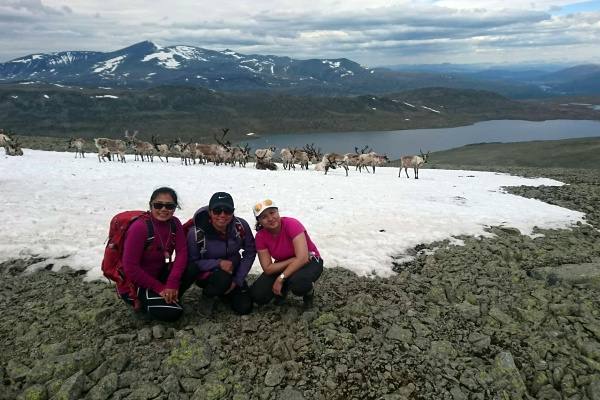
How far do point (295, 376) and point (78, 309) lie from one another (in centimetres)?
384

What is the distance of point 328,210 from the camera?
48.2 ft

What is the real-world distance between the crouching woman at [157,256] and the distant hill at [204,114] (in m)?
111

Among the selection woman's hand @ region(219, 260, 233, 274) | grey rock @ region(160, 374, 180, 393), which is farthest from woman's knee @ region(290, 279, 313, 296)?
grey rock @ region(160, 374, 180, 393)

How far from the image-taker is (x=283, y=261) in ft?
22.1

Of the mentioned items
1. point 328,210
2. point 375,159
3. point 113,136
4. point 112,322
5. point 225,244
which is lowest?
point 113,136

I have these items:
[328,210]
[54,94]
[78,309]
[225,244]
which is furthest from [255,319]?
[54,94]

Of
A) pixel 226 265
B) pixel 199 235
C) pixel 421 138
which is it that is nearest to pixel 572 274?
pixel 226 265

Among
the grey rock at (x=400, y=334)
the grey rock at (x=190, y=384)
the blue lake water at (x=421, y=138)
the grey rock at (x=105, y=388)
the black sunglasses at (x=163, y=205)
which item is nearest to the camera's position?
the grey rock at (x=105, y=388)

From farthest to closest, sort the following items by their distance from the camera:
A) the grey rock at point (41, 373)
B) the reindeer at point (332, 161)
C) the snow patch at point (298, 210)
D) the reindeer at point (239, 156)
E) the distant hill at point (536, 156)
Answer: the distant hill at point (536, 156) → the reindeer at point (239, 156) → the reindeer at point (332, 161) → the snow patch at point (298, 210) → the grey rock at point (41, 373)

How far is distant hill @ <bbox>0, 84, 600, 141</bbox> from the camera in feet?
405

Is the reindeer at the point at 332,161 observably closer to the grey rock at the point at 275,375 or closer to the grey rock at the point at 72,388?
the grey rock at the point at 275,375

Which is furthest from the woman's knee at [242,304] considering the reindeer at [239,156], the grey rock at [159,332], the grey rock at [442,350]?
the reindeer at [239,156]

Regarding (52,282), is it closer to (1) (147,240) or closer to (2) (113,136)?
(1) (147,240)

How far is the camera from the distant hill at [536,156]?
52.3 metres
